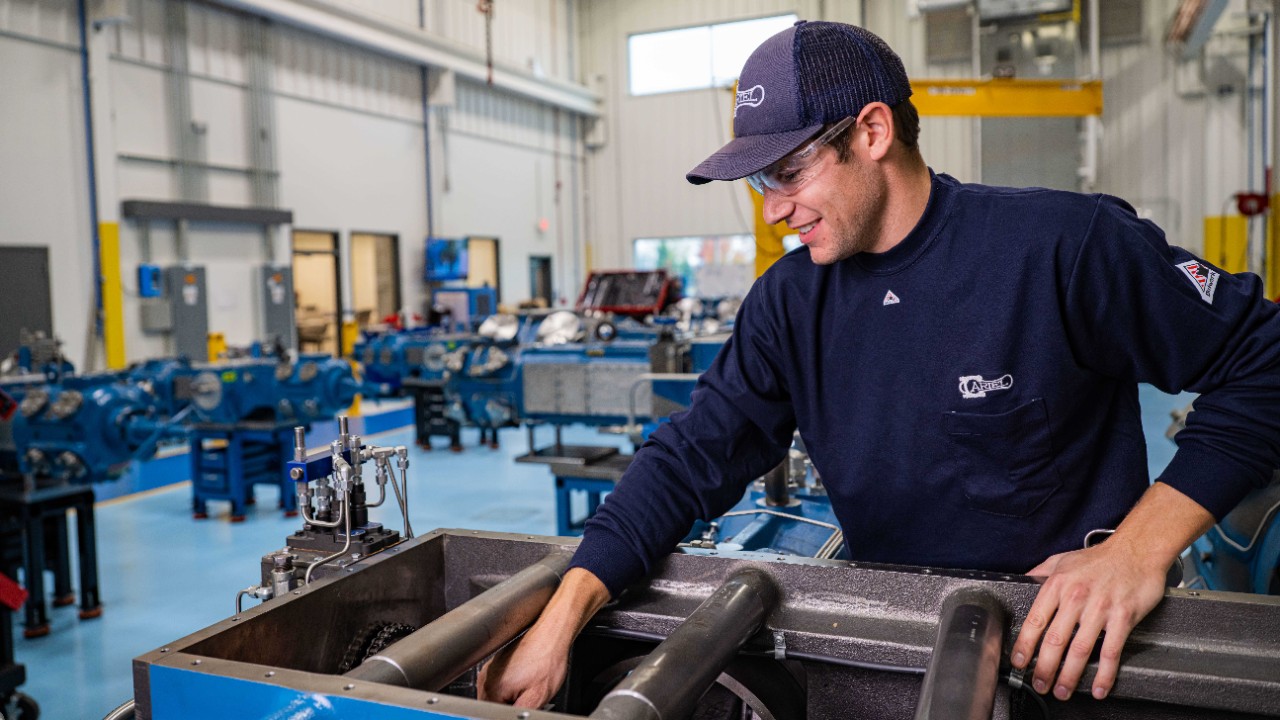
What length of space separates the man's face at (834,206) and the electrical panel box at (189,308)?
7.34m

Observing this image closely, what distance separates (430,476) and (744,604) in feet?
18.8

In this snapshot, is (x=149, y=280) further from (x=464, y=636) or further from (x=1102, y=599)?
(x=1102, y=599)

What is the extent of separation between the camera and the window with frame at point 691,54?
12961 mm

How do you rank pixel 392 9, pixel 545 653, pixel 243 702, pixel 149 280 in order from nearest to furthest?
pixel 243 702 < pixel 545 653 < pixel 149 280 < pixel 392 9

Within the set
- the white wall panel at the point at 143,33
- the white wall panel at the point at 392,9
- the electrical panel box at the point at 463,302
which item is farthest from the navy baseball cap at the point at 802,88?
the electrical panel box at the point at 463,302

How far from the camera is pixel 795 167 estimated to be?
119cm

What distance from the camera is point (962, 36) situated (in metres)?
11.7

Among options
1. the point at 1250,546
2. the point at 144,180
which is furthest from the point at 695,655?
the point at 144,180

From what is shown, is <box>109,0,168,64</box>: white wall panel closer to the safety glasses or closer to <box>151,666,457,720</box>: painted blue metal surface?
the safety glasses

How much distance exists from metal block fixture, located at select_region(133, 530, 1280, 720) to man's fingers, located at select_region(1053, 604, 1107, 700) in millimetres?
36

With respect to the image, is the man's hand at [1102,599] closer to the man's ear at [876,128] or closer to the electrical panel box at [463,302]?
the man's ear at [876,128]

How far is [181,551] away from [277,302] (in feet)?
14.1

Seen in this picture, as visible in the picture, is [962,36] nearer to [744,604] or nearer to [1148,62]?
[1148,62]

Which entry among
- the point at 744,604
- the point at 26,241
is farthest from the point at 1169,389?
the point at 26,241
